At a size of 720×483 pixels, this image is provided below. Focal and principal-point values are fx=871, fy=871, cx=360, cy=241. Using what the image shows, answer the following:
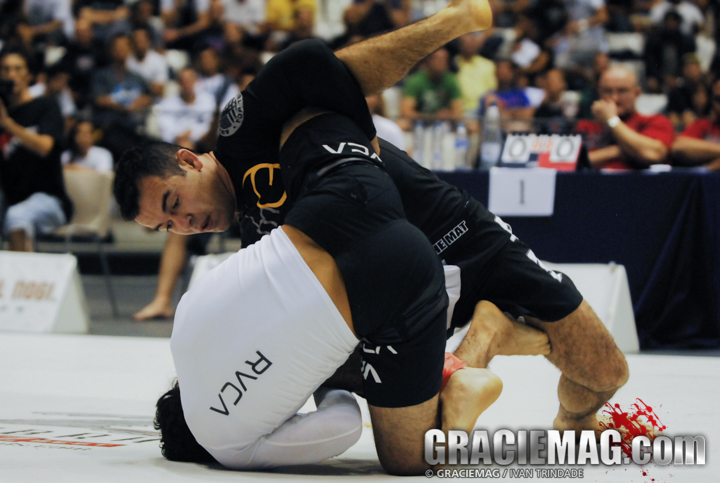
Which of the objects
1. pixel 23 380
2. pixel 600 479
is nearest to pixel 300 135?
pixel 600 479

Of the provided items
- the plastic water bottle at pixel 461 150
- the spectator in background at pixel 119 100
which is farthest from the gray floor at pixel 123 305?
the plastic water bottle at pixel 461 150

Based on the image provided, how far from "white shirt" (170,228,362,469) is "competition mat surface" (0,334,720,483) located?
0.09 meters

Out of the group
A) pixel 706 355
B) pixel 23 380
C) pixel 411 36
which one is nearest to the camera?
pixel 411 36

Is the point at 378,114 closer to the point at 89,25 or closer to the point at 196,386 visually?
the point at 196,386

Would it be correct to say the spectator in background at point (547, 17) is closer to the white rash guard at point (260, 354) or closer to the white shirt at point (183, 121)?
the white shirt at point (183, 121)

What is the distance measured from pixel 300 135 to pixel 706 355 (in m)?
3.00

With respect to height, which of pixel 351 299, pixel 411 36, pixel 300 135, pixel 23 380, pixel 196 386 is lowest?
pixel 23 380

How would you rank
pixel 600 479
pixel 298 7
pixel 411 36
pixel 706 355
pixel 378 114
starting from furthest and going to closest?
pixel 298 7 < pixel 378 114 < pixel 706 355 < pixel 411 36 < pixel 600 479

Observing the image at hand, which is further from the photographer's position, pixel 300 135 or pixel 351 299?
pixel 300 135

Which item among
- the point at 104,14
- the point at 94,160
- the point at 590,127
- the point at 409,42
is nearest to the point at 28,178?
the point at 94,160

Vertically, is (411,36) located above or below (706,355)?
above

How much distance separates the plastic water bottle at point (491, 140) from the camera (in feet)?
16.6

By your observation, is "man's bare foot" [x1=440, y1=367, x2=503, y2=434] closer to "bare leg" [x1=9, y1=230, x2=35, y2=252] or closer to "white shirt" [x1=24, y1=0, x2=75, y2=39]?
"bare leg" [x1=9, y1=230, x2=35, y2=252]

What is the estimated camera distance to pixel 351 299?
1.90 metres
